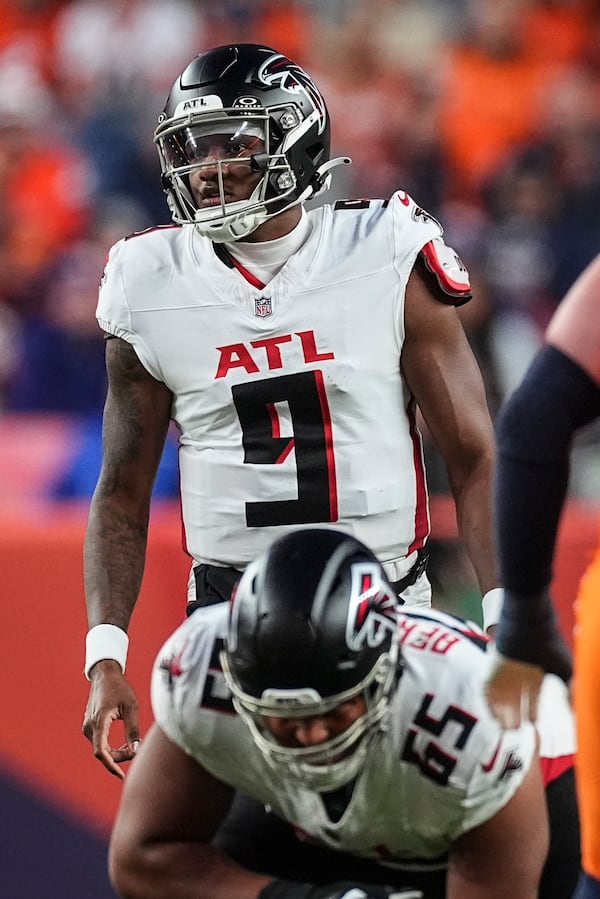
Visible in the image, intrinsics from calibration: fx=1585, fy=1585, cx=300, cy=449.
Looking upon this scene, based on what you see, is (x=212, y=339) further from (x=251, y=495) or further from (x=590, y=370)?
(x=590, y=370)

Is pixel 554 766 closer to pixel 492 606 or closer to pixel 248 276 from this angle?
pixel 492 606

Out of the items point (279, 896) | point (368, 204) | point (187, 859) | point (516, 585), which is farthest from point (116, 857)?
point (368, 204)

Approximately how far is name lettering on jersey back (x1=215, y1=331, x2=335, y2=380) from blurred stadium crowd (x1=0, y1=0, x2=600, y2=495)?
290 cm

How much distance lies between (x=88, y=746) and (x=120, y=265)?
1.67 metres

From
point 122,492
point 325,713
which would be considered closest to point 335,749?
point 325,713

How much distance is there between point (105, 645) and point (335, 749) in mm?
856

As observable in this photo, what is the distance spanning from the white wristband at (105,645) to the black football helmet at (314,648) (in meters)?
0.69

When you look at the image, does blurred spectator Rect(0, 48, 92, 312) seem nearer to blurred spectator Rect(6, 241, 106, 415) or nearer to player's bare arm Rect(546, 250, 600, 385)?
blurred spectator Rect(6, 241, 106, 415)

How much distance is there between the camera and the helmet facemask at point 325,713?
7.70ft

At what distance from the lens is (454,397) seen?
307 cm

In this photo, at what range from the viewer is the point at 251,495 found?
306 centimetres

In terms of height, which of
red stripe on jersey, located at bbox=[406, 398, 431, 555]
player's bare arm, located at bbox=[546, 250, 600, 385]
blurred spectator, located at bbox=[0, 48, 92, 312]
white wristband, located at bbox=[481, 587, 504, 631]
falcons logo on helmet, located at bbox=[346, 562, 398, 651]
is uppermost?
player's bare arm, located at bbox=[546, 250, 600, 385]

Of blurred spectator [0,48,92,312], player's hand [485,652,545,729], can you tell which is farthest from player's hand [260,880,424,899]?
blurred spectator [0,48,92,312]

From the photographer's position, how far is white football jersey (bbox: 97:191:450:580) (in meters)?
3.04
